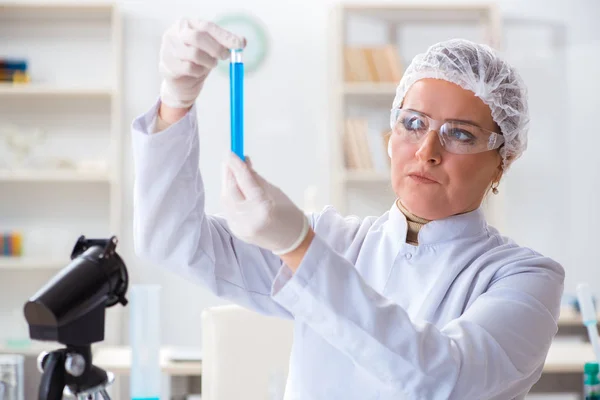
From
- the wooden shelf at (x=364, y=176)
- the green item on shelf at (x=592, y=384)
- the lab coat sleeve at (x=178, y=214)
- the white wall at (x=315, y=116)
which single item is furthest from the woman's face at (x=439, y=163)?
the white wall at (x=315, y=116)

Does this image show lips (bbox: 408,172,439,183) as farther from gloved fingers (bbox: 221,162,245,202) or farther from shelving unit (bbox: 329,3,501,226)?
shelving unit (bbox: 329,3,501,226)

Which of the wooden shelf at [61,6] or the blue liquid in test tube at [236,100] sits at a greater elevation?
the wooden shelf at [61,6]

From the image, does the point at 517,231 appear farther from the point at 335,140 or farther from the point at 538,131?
the point at 335,140

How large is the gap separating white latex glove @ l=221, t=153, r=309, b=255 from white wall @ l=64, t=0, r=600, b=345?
323 centimetres

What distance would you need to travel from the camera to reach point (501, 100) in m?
1.48

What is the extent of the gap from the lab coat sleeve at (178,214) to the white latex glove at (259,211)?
10.2 inches

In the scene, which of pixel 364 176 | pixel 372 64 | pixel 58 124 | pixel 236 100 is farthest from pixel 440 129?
pixel 58 124

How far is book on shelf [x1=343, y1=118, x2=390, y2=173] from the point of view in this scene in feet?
13.1

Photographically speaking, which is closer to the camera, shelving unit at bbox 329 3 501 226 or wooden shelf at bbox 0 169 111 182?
wooden shelf at bbox 0 169 111 182

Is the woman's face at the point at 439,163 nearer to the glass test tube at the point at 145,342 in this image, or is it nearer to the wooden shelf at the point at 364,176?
the glass test tube at the point at 145,342

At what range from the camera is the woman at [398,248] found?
988 mm

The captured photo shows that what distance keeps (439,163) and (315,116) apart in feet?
A: 9.65

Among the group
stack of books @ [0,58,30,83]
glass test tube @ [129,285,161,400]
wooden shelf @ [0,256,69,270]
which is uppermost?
stack of books @ [0,58,30,83]

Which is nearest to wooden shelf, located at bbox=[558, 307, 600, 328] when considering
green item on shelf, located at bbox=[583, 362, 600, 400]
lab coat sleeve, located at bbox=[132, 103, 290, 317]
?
green item on shelf, located at bbox=[583, 362, 600, 400]
